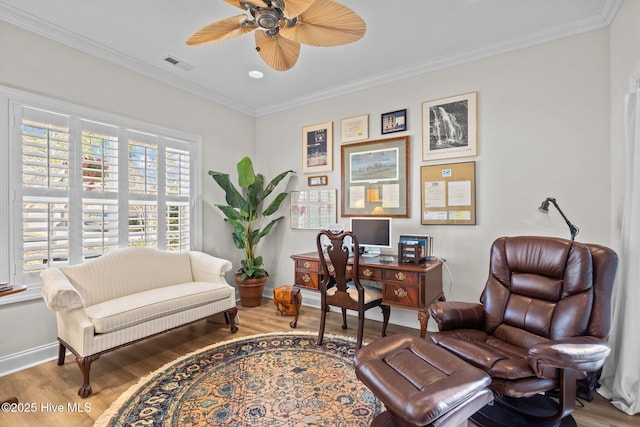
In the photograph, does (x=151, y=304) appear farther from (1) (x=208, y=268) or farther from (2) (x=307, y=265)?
(2) (x=307, y=265)

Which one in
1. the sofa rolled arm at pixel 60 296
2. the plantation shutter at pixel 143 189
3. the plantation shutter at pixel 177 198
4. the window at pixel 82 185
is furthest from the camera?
the plantation shutter at pixel 177 198

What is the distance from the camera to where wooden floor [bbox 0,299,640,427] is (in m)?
1.94

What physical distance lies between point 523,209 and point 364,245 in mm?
1568

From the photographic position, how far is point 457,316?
220cm

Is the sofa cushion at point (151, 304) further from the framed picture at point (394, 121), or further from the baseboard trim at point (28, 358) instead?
the framed picture at point (394, 121)

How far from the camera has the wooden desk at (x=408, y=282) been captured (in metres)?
2.67

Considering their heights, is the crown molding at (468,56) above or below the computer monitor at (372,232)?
above

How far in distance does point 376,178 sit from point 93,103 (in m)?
3.06

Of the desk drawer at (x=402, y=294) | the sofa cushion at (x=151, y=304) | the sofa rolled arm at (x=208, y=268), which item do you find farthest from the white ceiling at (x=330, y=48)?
the sofa cushion at (x=151, y=304)

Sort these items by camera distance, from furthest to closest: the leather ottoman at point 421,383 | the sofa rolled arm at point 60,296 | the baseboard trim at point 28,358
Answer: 1. the baseboard trim at point 28,358
2. the sofa rolled arm at point 60,296
3. the leather ottoman at point 421,383

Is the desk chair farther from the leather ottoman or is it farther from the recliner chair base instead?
the recliner chair base

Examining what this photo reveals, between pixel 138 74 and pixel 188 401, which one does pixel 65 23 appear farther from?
pixel 188 401

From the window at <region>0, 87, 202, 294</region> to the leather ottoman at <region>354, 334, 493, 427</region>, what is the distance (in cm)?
285

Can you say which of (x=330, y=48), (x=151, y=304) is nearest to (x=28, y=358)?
(x=151, y=304)
